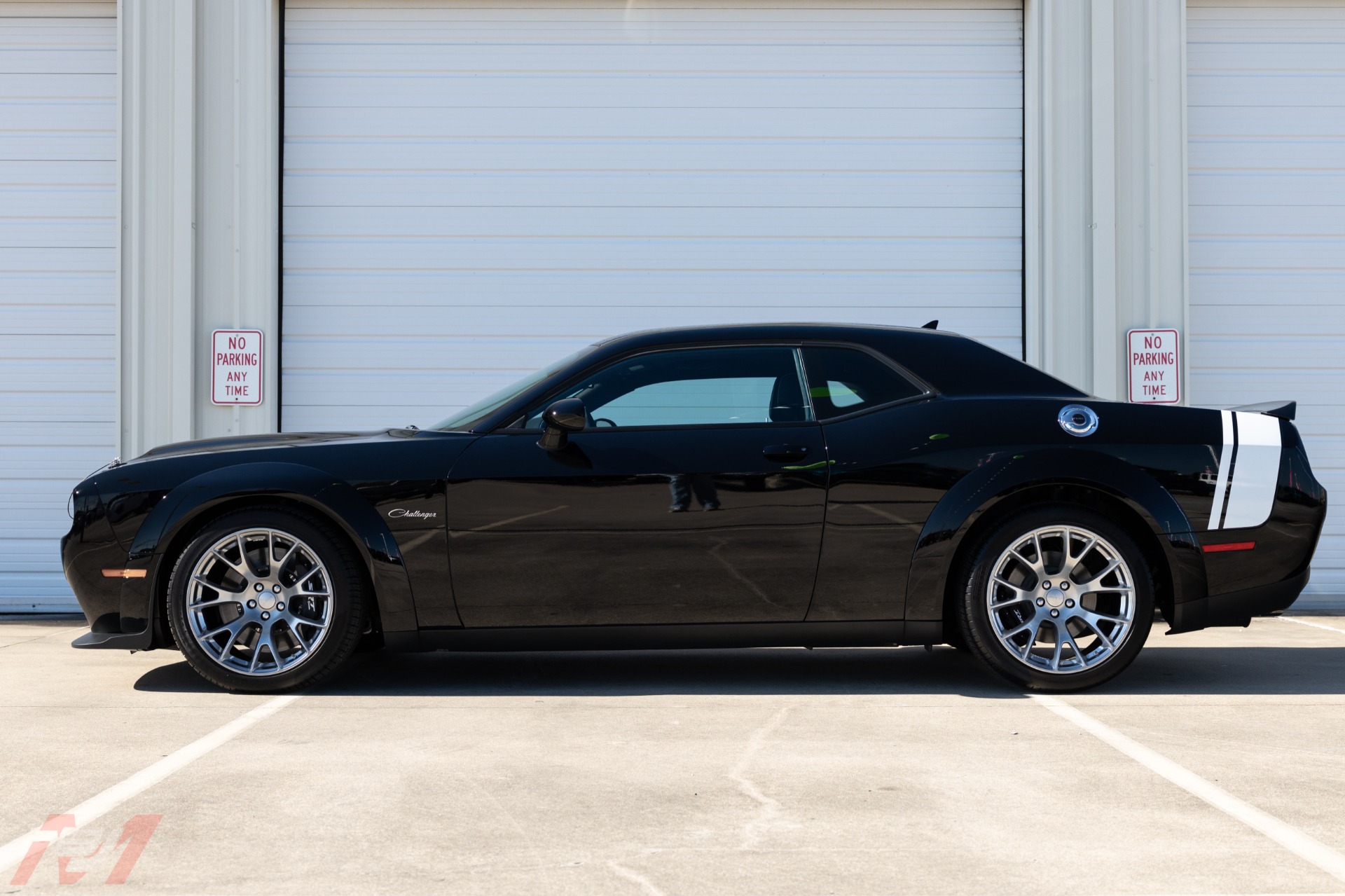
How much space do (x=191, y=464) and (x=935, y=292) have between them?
552cm

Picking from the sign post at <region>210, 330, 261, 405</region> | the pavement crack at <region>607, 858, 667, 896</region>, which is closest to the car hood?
the pavement crack at <region>607, 858, 667, 896</region>

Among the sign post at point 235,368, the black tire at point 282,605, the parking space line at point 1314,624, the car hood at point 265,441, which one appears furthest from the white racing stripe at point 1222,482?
the sign post at point 235,368

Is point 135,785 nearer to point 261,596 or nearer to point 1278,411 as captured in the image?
point 261,596

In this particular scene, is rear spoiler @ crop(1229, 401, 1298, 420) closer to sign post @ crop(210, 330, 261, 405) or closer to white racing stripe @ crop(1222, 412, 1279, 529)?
white racing stripe @ crop(1222, 412, 1279, 529)

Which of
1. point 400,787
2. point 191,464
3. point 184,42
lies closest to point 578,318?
point 184,42

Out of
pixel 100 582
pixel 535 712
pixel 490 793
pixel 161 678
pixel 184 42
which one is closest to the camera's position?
pixel 490 793

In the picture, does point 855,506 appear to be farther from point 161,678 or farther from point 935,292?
point 935,292

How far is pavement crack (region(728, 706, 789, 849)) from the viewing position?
2.96m

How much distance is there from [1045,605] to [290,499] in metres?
2.84

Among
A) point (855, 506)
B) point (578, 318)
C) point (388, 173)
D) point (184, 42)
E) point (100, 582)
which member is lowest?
point (100, 582)

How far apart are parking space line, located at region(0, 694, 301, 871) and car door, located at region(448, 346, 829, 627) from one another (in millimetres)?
809

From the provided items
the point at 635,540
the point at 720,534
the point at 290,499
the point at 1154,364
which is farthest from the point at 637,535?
the point at 1154,364

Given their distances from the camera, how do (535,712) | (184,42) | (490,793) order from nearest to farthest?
(490,793) → (535,712) → (184,42)

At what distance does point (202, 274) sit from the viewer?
28.3 feet
